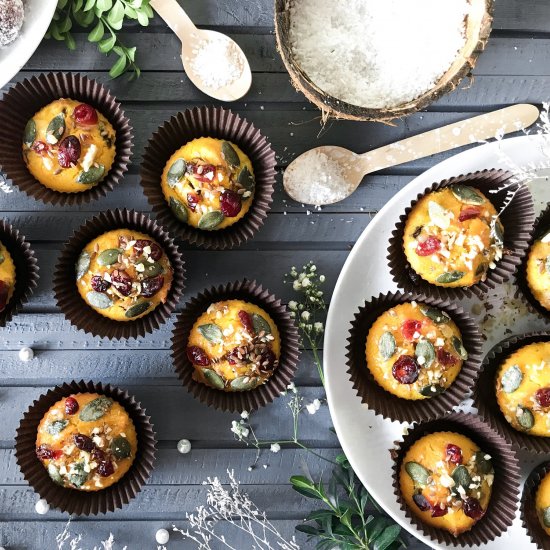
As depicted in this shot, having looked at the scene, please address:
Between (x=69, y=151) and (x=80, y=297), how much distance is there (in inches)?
22.8

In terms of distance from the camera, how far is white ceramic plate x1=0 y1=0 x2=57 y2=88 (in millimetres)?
2506

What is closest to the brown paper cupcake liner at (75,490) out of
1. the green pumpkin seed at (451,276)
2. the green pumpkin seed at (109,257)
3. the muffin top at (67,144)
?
the green pumpkin seed at (109,257)

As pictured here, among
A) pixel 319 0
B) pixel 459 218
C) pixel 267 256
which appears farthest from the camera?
pixel 267 256

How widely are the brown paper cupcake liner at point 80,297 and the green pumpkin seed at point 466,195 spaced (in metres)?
1.12

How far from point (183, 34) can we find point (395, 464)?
1.97 m

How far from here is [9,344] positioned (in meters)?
2.77

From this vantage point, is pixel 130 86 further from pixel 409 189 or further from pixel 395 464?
pixel 395 464

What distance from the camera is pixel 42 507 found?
2.71 m

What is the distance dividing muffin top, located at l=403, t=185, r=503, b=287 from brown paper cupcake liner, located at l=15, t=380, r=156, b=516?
1.28 metres

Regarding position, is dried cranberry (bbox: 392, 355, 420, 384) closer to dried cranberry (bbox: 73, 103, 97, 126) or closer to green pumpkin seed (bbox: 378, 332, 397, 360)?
green pumpkin seed (bbox: 378, 332, 397, 360)

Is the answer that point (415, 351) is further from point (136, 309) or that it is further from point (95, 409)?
point (95, 409)

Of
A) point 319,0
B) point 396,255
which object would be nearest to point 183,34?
point 319,0

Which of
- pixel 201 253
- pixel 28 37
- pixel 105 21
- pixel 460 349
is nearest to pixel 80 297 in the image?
pixel 201 253

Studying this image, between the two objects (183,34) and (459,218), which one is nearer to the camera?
(459,218)
